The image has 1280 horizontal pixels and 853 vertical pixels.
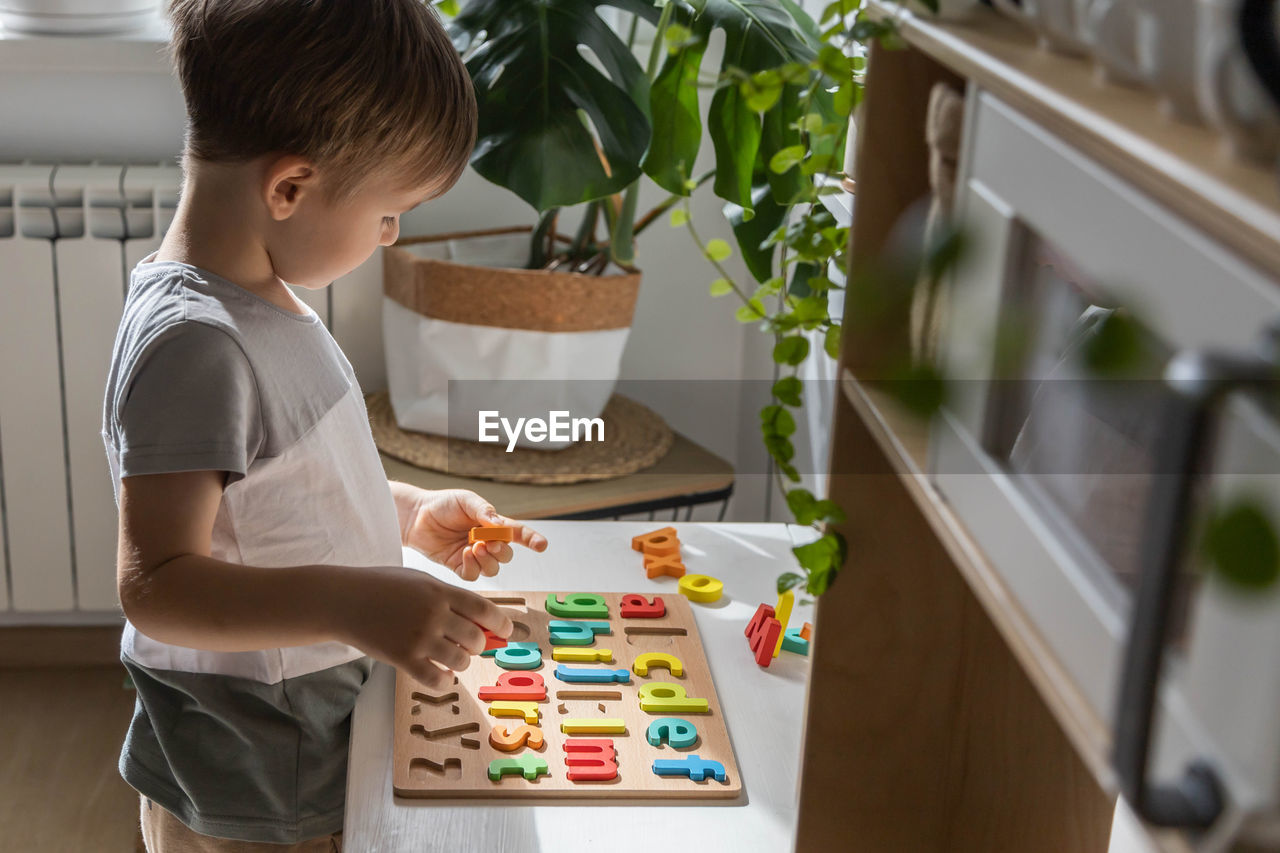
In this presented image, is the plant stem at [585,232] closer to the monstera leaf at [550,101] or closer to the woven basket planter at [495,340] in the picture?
the woven basket planter at [495,340]

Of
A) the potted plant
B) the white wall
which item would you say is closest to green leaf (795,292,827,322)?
the potted plant

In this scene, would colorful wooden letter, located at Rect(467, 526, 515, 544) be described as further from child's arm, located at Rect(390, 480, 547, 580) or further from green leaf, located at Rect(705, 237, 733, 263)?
green leaf, located at Rect(705, 237, 733, 263)

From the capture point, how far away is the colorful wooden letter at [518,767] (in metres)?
0.85

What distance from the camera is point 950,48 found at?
1.67 feet

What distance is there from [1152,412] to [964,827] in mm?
552

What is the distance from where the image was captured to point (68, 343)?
1.90 meters

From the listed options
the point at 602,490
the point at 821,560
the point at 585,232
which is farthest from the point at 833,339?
the point at 585,232

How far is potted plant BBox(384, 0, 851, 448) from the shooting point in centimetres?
117

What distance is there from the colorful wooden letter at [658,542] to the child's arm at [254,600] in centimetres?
43

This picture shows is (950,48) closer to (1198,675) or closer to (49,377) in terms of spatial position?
(1198,675)

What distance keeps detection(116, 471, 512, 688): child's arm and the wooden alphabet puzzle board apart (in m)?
0.10

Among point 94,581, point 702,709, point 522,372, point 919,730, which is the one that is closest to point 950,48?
point 919,730

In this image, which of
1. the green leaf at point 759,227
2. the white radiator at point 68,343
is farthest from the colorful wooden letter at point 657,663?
the white radiator at point 68,343

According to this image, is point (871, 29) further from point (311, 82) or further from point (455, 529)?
point (455, 529)
